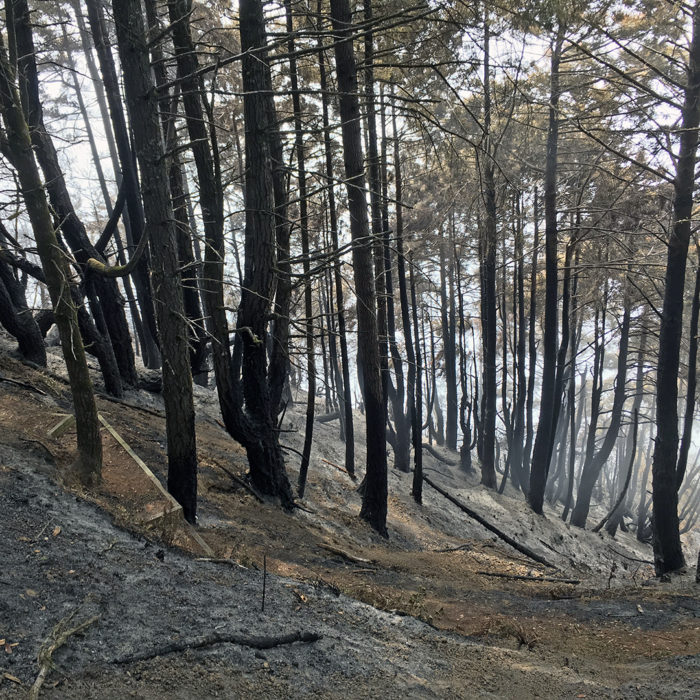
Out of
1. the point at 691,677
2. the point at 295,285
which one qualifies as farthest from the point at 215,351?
the point at 691,677

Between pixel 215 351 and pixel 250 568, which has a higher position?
pixel 215 351

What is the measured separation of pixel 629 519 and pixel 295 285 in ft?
88.4

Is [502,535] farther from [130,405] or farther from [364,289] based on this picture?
[130,405]

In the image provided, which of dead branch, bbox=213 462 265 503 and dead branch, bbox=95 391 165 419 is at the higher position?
dead branch, bbox=95 391 165 419

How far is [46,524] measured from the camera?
13.6 ft

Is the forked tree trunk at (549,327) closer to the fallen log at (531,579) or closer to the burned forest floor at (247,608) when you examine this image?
the fallen log at (531,579)

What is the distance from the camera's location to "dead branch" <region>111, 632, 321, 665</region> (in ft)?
9.34

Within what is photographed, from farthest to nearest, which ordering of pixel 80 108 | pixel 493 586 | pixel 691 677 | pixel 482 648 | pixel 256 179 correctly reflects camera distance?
pixel 80 108 < pixel 493 586 < pixel 256 179 < pixel 482 648 < pixel 691 677

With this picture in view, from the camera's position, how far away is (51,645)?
2699mm

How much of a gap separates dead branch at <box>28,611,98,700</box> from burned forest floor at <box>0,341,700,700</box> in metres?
0.02

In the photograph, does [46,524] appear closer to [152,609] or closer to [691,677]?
[152,609]

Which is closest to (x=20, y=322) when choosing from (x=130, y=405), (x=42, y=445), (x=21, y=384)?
(x=21, y=384)

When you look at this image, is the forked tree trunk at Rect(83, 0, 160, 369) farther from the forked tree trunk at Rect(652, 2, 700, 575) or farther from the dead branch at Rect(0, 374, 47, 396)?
the forked tree trunk at Rect(652, 2, 700, 575)

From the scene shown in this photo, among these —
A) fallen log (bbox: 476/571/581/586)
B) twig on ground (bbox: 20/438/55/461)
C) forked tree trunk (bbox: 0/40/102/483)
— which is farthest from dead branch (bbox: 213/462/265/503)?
fallen log (bbox: 476/571/581/586)
